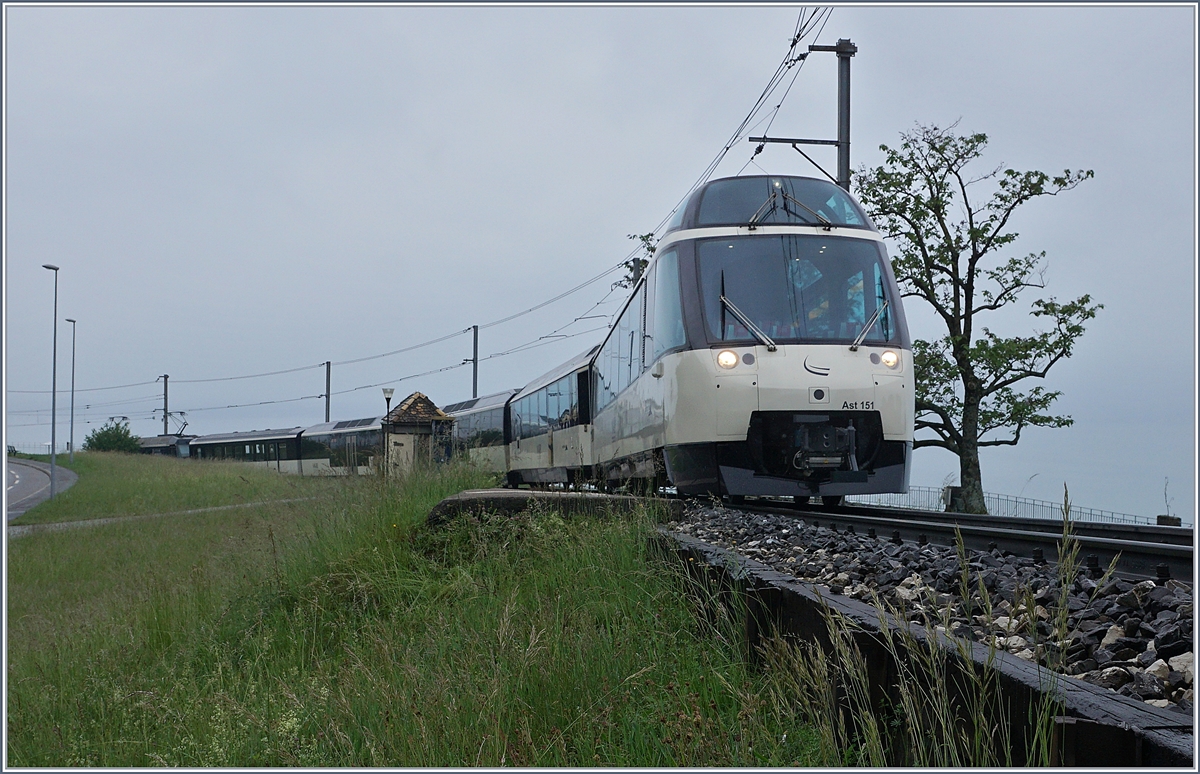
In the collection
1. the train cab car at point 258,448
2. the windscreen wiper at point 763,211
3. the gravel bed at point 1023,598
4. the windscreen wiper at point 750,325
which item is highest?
the windscreen wiper at point 763,211

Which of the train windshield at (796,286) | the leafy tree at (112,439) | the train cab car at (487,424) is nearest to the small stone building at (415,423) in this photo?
the train cab car at (487,424)

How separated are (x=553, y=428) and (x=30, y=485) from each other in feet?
102

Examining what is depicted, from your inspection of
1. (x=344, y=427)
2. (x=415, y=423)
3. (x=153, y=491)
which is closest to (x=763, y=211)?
(x=415, y=423)

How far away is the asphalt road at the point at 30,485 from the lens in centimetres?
3159

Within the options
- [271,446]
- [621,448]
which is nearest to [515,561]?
[621,448]

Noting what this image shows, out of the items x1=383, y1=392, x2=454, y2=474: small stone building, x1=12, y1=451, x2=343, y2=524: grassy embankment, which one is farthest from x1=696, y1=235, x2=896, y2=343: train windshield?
x1=12, y1=451, x2=343, y2=524: grassy embankment

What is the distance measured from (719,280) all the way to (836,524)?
300 cm

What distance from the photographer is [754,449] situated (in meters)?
8.95

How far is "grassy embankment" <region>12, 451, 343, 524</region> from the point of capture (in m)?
25.8

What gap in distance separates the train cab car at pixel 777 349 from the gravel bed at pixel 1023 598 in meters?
2.24

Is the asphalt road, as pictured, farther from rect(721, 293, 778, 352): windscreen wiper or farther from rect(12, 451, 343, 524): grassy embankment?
rect(721, 293, 778, 352): windscreen wiper

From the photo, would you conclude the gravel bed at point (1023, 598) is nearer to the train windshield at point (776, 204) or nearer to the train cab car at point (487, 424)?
the train windshield at point (776, 204)

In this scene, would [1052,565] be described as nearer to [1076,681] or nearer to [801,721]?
[801,721]

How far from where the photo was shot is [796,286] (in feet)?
31.4
